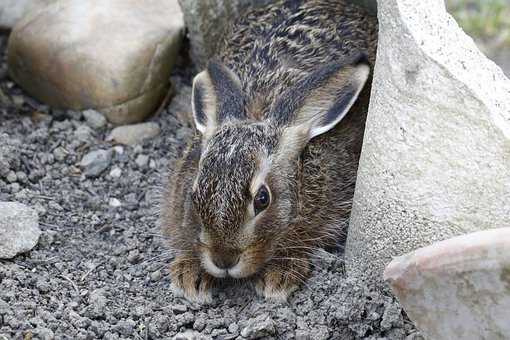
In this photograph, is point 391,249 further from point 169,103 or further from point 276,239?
point 169,103

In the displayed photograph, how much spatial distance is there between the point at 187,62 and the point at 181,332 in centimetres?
260

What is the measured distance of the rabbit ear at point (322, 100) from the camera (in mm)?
5109

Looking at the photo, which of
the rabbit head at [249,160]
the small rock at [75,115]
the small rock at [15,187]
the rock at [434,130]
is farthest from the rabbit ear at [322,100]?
the small rock at [75,115]

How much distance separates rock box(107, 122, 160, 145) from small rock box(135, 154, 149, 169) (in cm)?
16

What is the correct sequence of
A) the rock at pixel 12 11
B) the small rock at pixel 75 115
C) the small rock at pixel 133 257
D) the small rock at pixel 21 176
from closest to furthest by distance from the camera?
the small rock at pixel 133 257
the small rock at pixel 21 176
the small rock at pixel 75 115
the rock at pixel 12 11

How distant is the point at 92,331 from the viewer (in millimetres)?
4469

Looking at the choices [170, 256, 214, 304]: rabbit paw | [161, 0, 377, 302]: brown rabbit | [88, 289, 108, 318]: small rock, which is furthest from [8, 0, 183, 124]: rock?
[88, 289, 108, 318]: small rock

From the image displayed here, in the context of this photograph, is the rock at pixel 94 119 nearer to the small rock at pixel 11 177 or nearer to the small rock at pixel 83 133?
the small rock at pixel 83 133

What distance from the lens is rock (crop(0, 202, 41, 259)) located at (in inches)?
193

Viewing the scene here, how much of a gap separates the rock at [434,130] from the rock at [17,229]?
1.74 metres

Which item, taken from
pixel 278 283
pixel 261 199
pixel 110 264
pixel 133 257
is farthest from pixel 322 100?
pixel 110 264

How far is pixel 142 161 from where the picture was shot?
20.0 ft

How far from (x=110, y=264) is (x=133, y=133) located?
1.31m

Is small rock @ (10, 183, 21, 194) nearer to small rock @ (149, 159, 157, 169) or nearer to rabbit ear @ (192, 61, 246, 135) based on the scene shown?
small rock @ (149, 159, 157, 169)
